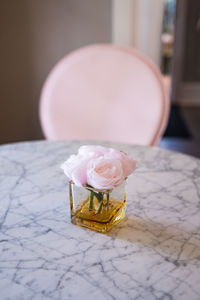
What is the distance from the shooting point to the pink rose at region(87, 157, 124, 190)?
53 centimetres

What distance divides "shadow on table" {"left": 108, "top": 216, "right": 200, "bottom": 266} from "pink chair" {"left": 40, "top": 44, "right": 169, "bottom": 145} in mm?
639

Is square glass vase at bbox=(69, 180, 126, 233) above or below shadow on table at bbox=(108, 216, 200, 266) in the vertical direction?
above

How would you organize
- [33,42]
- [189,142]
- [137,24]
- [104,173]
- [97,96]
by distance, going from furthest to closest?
[189,142] → [137,24] → [33,42] → [97,96] → [104,173]

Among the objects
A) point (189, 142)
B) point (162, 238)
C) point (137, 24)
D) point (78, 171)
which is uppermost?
point (137, 24)

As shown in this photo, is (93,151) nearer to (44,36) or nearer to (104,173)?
(104,173)

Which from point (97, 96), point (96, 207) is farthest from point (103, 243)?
point (97, 96)

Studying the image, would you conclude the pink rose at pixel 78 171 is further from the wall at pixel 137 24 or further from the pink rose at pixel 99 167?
the wall at pixel 137 24

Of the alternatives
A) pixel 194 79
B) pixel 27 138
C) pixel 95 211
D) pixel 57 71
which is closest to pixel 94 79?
pixel 57 71

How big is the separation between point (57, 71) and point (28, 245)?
2.86 feet

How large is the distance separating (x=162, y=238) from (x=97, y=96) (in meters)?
0.82

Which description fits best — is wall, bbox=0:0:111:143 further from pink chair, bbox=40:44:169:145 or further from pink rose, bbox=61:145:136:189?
pink rose, bbox=61:145:136:189

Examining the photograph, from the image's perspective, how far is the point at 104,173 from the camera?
1.72 ft

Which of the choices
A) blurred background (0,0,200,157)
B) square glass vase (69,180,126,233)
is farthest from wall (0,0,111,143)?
square glass vase (69,180,126,233)

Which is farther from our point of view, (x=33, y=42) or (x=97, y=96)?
(x=33, y=42)
